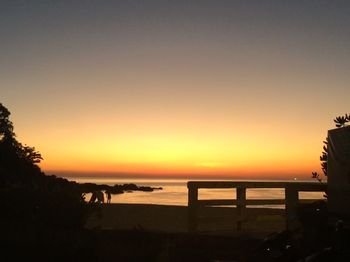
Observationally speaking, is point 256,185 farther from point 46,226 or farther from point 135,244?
point 46,226

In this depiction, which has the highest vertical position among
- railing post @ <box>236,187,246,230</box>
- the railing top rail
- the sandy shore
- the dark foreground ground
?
the railing top rail

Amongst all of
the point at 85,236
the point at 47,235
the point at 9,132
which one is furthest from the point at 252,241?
the point at 9,132

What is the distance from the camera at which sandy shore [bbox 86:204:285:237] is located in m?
12.7

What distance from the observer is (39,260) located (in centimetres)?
899

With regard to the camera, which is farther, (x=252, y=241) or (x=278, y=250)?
(x=252, y=241)

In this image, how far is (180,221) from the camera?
16078 millimetres

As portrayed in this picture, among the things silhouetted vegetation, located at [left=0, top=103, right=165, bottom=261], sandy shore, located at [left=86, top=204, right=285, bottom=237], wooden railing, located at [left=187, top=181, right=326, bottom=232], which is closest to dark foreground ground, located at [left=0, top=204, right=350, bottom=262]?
silhouetted vegetation, located at [left=0, top=103, right=165, bottom=261]

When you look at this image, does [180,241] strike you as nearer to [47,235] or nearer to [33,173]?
[47,235]

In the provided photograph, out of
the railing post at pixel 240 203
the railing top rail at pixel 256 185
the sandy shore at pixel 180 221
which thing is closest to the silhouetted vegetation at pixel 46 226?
the sandy shore at pixel 180 221

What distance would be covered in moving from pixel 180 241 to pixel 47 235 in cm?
270

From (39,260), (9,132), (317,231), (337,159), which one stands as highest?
(9,132)

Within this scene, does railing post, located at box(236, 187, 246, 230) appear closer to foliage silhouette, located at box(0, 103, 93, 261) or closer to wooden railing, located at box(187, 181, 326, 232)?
wooden railing, located at box(187, 181, 326, 232)

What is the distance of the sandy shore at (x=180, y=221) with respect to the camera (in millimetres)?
12703

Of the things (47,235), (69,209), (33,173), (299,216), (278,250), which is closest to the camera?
(278,250)
